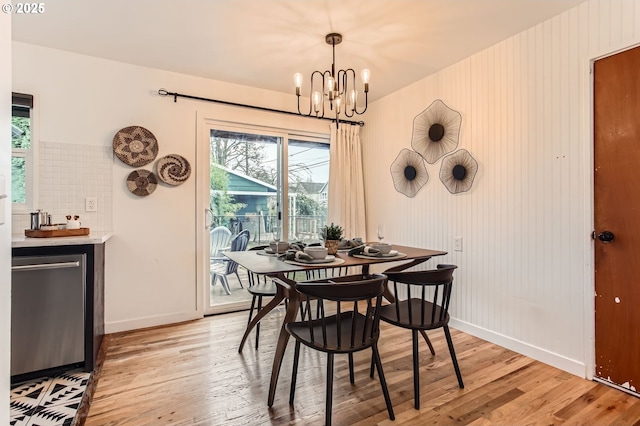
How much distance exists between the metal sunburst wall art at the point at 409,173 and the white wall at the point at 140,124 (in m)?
1.79

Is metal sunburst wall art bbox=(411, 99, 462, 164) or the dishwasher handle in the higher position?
metal sunburst wall art bbox=(411, 99, 462, 164)

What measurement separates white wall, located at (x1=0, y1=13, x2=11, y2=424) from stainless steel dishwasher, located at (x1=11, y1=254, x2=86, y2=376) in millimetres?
1260

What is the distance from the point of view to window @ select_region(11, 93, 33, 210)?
8.59 ft

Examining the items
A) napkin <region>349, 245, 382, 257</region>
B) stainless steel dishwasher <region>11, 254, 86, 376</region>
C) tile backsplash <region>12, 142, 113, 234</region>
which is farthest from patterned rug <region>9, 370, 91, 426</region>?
napkin <region>349, 245, 382, 257</region>

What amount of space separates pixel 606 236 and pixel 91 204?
3845mm

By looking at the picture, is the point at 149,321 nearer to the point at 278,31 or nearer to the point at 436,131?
the point at 278,31

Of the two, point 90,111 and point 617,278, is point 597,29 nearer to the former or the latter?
point 617,278

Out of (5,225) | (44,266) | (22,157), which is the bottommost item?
(44,266)

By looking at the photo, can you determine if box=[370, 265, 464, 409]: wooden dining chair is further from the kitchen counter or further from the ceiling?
the kitchen counter

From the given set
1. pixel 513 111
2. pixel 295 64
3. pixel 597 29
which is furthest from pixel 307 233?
pixel 597 29

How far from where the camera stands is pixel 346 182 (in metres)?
3.97

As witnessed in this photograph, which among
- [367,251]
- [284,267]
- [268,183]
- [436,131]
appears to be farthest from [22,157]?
[436,131]

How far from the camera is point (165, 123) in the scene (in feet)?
10.3

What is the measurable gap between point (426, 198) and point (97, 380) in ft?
9.99
